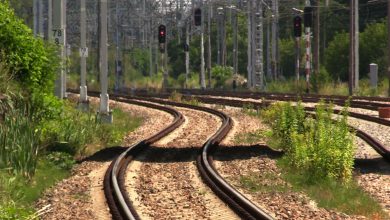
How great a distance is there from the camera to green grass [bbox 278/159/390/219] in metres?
12.3

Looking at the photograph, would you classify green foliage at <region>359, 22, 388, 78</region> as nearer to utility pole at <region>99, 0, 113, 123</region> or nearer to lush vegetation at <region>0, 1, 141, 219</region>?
utility pole at <region>99, 0, 113, 123</region>

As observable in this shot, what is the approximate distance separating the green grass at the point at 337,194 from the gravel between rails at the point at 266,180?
0.19 m

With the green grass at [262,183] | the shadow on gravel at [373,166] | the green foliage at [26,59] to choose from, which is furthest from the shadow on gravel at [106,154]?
the shadow on gravel at [373,166]

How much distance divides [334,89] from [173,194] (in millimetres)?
38079

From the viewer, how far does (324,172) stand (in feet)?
49.5

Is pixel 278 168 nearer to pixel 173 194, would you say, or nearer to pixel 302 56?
Result: pixel 173 194

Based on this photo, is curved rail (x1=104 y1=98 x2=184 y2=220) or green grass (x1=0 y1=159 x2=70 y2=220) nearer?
green grass (x1=0 y1=159 x2=70 y2=220)

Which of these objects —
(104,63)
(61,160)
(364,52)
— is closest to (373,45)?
(364,52)

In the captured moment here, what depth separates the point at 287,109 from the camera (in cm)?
2019

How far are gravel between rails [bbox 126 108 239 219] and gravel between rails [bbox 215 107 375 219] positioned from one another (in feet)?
2.07

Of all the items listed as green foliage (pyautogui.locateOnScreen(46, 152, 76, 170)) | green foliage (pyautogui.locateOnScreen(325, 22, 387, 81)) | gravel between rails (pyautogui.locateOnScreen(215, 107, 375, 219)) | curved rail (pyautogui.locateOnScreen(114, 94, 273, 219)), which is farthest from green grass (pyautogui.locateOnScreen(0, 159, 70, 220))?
green foliage (pyautogui.locateOnScreen(325, 22, 387, 81))

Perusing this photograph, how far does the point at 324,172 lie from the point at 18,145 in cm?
562

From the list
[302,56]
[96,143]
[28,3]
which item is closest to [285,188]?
[96,143]

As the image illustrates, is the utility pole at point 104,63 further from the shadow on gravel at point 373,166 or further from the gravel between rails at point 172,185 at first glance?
the shadow on gravel at point 373,166
